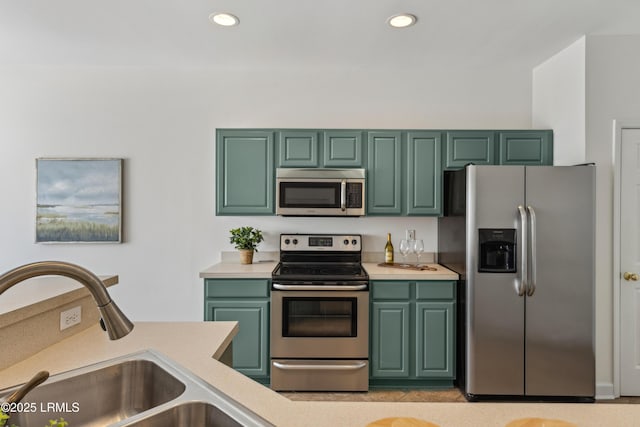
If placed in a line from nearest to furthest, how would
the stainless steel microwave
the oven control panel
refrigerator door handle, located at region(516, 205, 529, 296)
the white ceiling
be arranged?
the white ceiling → refrigerator door handle, located at region(516, 205, 529, 296) → the stainless steel microwave → the oven control panel

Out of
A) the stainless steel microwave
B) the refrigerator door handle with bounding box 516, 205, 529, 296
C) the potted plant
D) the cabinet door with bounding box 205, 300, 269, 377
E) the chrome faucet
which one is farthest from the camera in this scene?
the potted plant

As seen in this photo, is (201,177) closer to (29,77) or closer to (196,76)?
(196,76)

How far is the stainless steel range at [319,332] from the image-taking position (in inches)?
106

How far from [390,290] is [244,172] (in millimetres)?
1549

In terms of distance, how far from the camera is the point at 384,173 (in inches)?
122

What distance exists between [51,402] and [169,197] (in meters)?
2.58

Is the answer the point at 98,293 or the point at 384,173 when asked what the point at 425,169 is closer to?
the point at 384,173

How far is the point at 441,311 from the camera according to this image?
9.14 feet

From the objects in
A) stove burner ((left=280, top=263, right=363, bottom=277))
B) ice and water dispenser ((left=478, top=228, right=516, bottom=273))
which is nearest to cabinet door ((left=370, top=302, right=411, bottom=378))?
stove burner ((left=280, top=263, right=363, bottom=277))

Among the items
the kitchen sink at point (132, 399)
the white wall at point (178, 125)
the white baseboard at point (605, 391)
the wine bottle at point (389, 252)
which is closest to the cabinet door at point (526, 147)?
the white wall at point (178, 125)

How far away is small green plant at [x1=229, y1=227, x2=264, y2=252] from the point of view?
317 centimetres

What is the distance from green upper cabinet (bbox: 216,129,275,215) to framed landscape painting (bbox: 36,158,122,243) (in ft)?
3.29

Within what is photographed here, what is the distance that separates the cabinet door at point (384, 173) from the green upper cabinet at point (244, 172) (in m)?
0.85

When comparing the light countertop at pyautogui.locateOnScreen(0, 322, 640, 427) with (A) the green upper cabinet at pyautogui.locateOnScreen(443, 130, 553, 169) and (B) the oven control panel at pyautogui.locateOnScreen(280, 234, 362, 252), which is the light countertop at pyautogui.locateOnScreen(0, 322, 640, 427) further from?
(A) the green upper cabinet at pyautogui.locateOnScreen(443, 130, 553, 169)
